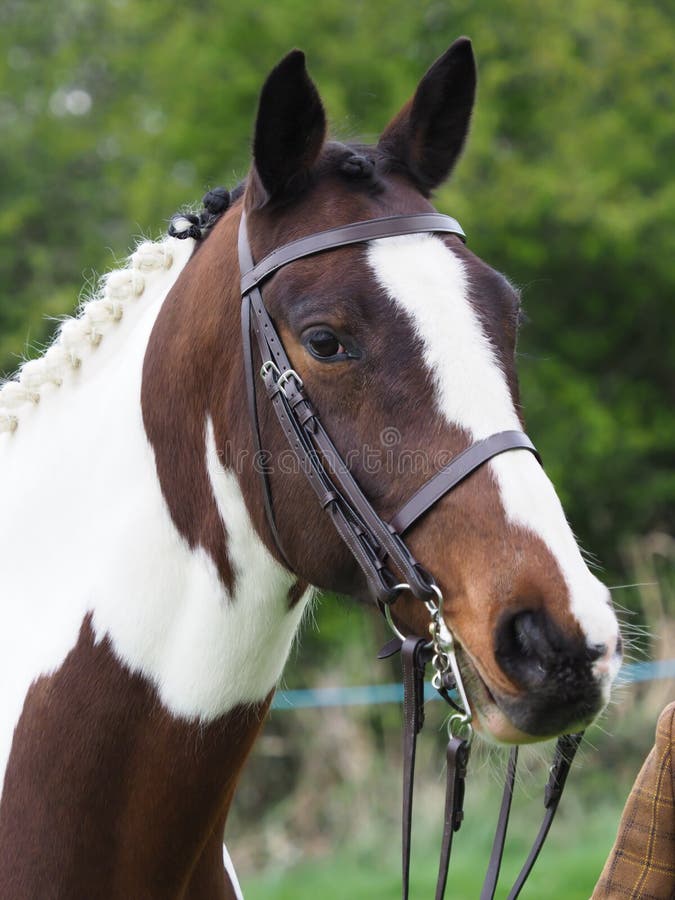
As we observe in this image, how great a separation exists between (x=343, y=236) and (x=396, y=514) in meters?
0.61

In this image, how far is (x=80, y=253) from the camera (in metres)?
12.9

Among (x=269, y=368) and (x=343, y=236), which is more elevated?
(x=343, y=236)

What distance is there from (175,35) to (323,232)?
404 inches

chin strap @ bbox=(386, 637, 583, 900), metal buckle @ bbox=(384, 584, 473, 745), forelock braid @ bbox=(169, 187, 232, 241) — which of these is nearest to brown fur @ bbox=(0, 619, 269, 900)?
chin strap @ bbox=(386, 637, 583, 900)

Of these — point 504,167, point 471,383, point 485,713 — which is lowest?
point 504,167

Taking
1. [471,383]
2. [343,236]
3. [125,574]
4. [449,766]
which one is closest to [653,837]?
[449,766]

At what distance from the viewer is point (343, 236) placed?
221cm

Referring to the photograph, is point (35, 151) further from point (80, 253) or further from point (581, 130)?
point (581, 130)

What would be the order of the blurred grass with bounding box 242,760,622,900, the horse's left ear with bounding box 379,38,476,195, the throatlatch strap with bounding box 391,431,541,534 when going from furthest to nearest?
the blurred grass with bounding box 242,760,622,900 → the horse's left ear with bounding box 379,38,476,195 → the throatlatch strap with bounding box 391,431,541,534

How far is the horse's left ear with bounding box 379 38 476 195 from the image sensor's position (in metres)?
2.54

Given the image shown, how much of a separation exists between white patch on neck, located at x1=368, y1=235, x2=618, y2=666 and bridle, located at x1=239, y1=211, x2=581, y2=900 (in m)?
0.05

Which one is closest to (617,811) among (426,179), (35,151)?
(426,179)

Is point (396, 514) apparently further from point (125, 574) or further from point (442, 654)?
point (125, 574)

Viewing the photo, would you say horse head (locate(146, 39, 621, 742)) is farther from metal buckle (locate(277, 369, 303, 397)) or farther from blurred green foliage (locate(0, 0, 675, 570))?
blurred green foliage (locate(0, 0, 675, 570))
